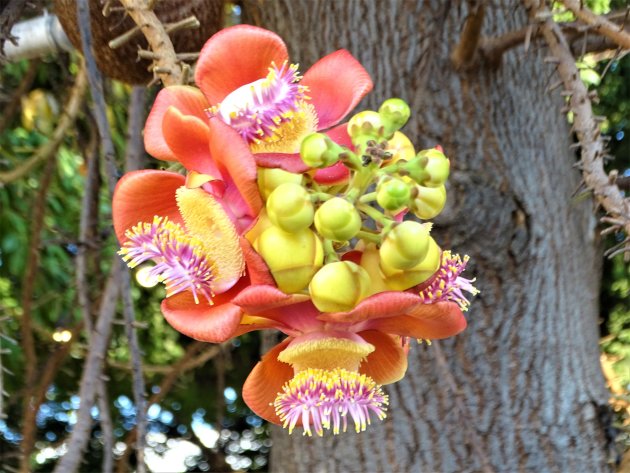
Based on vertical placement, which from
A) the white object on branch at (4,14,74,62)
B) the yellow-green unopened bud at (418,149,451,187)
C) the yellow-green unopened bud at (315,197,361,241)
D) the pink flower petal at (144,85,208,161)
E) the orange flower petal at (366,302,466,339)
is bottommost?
the orange flower petal at (366,302,466,339)

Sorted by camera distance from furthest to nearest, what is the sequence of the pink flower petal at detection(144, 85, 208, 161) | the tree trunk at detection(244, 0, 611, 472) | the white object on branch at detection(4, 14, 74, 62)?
the white object on branch at detection(4, 14, 74, 62) → the tree trunk at detection(244, 0, 611, 472) → the pink flower petal at detection(144, 85, 208, 161)

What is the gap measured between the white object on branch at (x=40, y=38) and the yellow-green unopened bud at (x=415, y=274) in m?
1.39

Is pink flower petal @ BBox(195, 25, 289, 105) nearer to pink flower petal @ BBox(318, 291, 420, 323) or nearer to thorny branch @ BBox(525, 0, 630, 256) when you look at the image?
pink flower petal @ BBox(318, 291, 420, 323)

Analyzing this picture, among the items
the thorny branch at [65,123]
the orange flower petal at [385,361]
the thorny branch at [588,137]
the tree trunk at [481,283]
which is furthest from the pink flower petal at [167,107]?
the thorny branch at [65,123]

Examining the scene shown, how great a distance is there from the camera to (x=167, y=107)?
2.07 feet

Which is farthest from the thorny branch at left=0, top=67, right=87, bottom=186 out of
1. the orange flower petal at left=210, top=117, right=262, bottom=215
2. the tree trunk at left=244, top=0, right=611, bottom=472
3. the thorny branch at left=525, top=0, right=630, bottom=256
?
the orange flower petal at left=210, top=117, right=262, bottom=215

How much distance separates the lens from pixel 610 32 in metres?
0.88

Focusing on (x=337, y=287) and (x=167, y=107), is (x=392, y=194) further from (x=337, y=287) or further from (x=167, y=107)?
(x=167, y=107)

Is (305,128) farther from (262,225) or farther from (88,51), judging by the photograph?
(88,51)

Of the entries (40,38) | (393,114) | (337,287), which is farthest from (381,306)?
(40,38)

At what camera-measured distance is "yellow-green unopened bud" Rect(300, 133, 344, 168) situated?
1.79 ft

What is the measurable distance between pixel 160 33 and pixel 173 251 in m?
0.17

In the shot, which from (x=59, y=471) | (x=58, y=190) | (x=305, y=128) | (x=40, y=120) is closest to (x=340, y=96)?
(x=305, y=128)

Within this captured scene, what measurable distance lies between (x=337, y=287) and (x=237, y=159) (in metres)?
0.11
